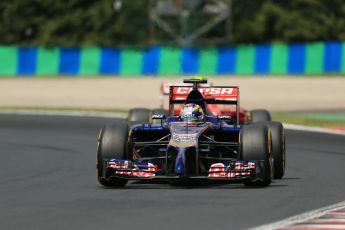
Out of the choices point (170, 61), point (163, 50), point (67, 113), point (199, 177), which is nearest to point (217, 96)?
point (199, 177)

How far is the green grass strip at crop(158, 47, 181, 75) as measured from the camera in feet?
178

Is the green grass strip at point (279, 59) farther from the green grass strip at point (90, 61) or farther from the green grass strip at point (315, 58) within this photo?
the green grass strip at point (90, 61)

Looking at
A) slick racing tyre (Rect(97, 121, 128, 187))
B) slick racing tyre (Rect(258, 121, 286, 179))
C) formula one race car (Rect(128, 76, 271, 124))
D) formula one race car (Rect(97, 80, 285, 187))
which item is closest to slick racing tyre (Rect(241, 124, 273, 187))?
formula one race car (Rect(97, 80, 285, 187))

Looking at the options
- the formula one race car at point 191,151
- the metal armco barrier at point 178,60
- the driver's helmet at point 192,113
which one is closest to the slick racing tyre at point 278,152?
the formula one race car at point 191,151

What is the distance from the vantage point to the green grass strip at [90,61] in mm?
54344

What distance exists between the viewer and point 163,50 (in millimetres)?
54906

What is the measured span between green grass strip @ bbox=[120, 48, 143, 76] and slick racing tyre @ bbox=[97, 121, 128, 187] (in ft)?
127

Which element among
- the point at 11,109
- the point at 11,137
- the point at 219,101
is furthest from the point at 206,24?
the point at 219,101

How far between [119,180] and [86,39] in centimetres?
4596

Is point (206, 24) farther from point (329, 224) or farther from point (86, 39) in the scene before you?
point (329, 224)

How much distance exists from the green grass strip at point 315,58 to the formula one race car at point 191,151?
1477 inches

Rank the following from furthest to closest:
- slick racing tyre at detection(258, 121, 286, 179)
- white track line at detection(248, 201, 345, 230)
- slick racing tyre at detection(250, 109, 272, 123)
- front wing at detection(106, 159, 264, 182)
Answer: slick racing tyre at detection(250, 109, 272, 123) < slick racing tyre at detection(258, 121, 286, 179) < front wing at detection(106, 159, 264, 182) < white track line at detection(248, 201, 345, 230)

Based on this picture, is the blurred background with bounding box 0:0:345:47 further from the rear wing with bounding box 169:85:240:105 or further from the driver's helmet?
the driver's helmet

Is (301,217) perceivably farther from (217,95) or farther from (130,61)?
(130,61)
